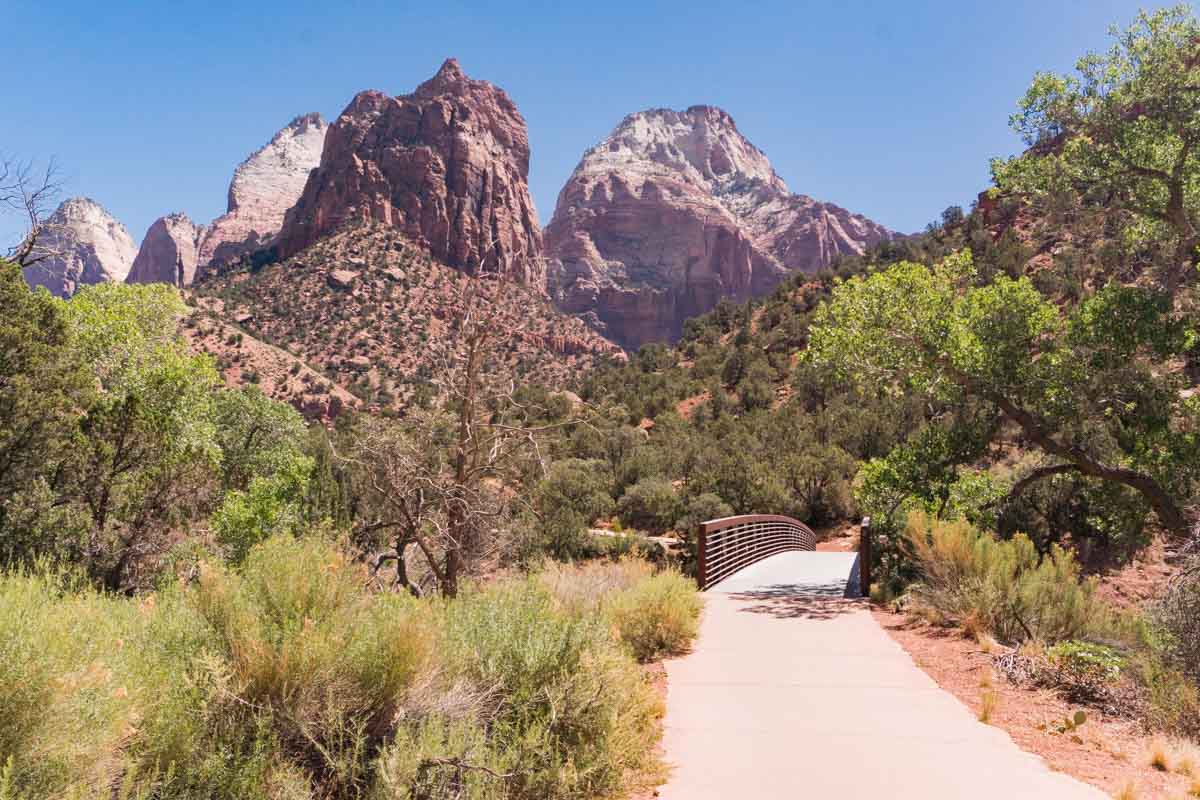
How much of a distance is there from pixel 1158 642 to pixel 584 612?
5.32m

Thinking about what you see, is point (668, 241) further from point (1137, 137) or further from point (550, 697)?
point (550, 697)

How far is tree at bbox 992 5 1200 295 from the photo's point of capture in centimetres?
1067

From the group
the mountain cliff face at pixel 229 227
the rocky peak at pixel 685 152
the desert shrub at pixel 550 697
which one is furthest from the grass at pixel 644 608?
the mountain cliff face at pixel 229 227

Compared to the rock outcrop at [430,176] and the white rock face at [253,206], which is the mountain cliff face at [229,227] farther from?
the rock outcrop at [430,176]

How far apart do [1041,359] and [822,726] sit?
28.5 feet

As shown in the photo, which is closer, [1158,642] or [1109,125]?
[1158,642]

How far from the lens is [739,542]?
1734 centimetres

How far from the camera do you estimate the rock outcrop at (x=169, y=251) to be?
175m

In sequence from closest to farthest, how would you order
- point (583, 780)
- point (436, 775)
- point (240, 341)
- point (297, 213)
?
point (436, 775) < point (583, 780) < point (240, 341) < point (297, 213)

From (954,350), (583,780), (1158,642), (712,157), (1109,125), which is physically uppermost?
(712,157)

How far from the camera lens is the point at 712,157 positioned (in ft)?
628

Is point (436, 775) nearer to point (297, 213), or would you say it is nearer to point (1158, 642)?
point (1158, 642)

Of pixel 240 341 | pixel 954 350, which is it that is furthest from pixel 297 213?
pixel 954 350

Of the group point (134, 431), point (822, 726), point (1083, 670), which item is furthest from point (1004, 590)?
point (134, 431)
